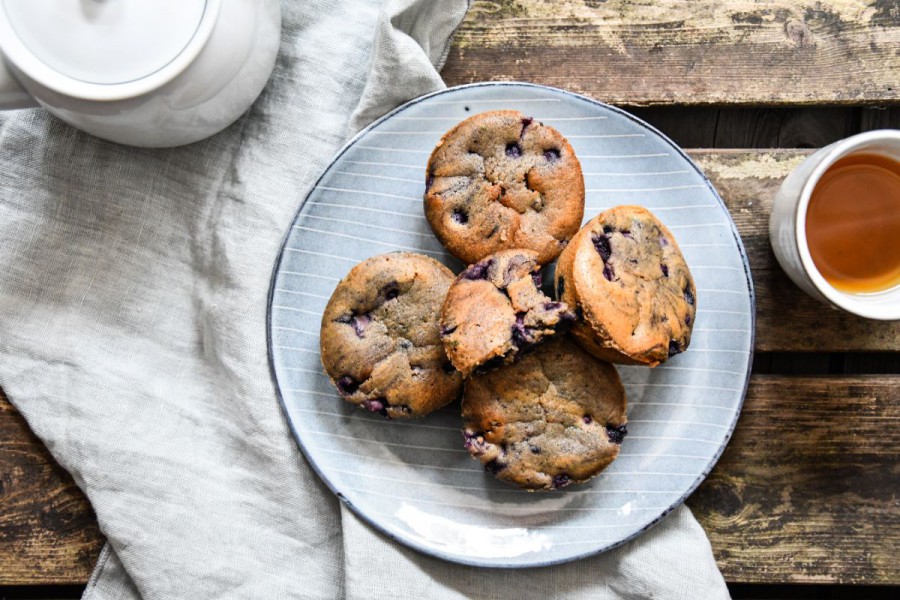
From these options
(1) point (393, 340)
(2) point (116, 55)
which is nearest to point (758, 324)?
(1) point (393, 340)

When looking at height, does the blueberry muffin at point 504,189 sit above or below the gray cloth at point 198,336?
above

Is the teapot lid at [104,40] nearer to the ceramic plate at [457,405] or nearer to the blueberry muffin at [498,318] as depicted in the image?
the ceramic plate at [457,405]

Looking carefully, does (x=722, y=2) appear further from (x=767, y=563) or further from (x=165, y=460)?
(x=165, y=460)

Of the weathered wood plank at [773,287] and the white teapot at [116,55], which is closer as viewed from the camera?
the white teapot at [116,55]

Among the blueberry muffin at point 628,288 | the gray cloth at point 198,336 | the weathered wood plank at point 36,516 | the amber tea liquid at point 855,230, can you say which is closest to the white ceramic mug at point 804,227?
the amber tea liquid at point 855,230

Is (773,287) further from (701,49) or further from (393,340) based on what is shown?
(393,340)

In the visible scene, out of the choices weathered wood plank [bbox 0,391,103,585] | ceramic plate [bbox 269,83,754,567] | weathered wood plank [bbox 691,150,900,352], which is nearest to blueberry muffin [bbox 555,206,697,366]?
ceramic plate [bbox 269,83,754,567]
